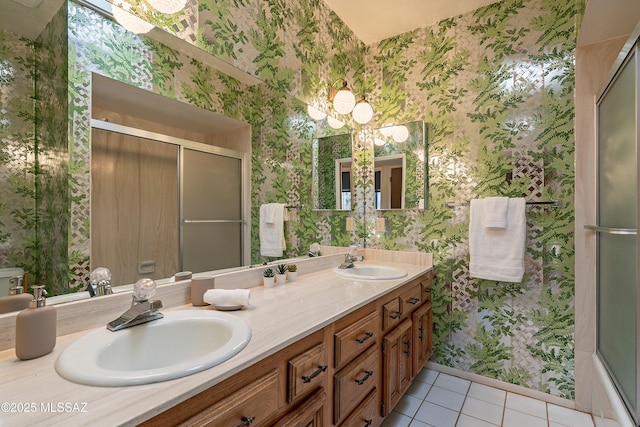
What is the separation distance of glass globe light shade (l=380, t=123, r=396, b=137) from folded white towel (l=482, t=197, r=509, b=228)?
3.01ft

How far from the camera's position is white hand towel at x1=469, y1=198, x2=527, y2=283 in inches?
70.6

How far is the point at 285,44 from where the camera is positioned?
5.90ft

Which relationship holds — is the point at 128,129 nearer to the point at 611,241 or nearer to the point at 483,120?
the point at 483,120

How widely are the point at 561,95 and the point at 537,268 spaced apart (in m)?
1.09

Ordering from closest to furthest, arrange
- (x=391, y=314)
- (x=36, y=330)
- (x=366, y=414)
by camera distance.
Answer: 1. (x=36, y=330)
2. (x=366, y=414)
3. (x=391, y=314)

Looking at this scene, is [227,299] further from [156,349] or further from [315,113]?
[315,113]

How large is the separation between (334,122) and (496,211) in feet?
4.30

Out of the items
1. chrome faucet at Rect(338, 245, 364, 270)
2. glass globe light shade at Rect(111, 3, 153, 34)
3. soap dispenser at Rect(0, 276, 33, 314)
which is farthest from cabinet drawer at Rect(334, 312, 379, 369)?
glass globe light shade at Rect(111, 3, 153, 34)

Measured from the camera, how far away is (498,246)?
1.86m

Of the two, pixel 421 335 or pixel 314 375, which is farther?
pixel 421 335

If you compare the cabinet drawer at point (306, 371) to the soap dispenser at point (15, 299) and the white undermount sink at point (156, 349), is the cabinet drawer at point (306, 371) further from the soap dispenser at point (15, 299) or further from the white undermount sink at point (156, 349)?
the soap dispenser at point (15, 299)

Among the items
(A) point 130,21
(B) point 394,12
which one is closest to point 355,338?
(A) point 130,21

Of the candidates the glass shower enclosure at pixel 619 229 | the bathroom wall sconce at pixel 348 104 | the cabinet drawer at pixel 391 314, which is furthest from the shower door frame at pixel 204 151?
the glass shower enclosure at pixel 619 229

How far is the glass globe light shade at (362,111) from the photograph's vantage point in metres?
2.36
